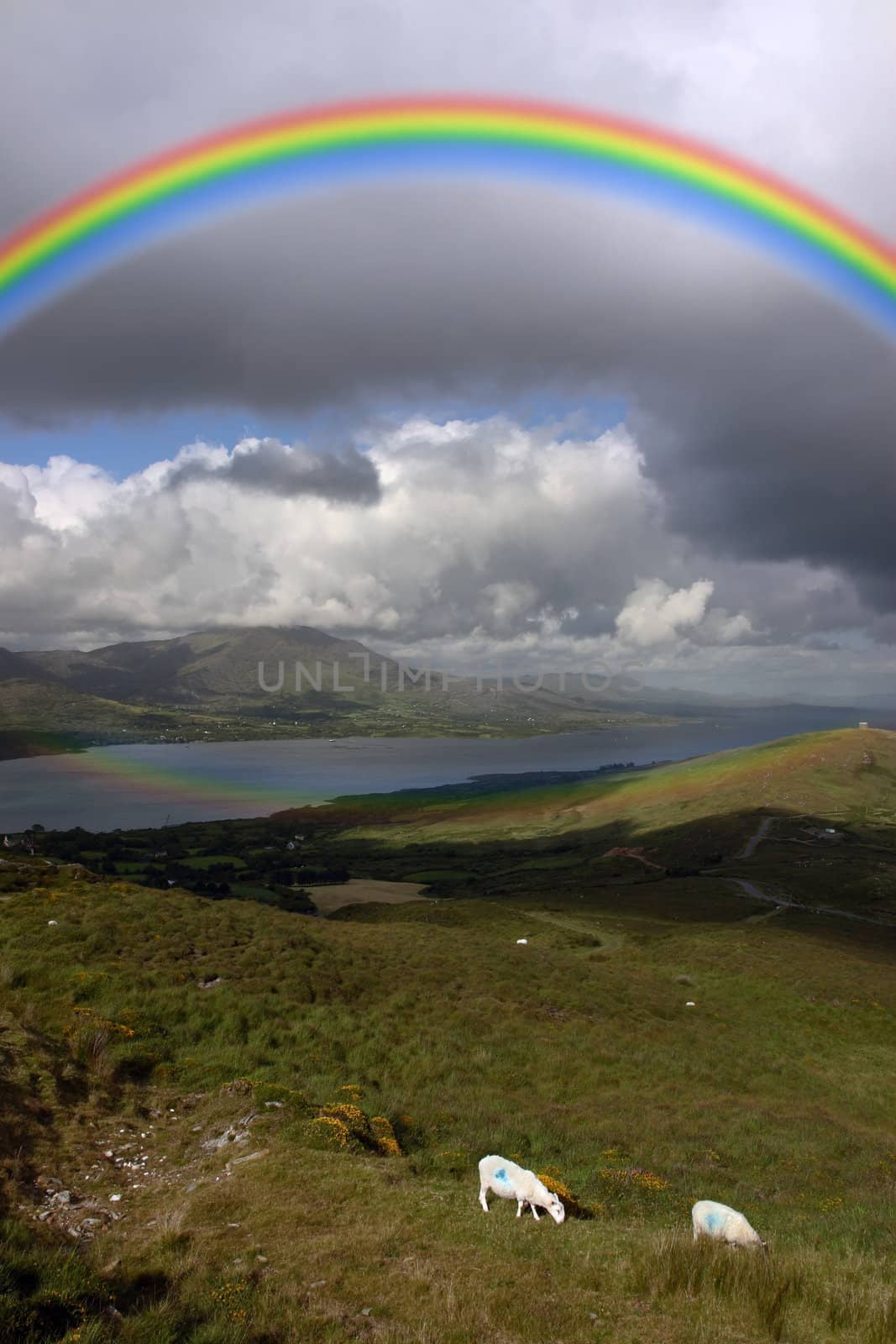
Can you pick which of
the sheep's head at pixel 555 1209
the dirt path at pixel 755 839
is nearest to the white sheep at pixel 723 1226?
the sheep's head at pixel 555 1209

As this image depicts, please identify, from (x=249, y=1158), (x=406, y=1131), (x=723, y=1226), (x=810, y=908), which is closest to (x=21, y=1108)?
(x=249, y=1158)

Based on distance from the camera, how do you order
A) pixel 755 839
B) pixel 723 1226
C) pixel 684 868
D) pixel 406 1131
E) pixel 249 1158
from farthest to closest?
pixel 755 839 → pixel 684 868 → pixel 406 1131 → pixel 249 1158 → pixel 723 1226

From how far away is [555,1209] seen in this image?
1155 cm

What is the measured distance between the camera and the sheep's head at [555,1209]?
11.4 meters

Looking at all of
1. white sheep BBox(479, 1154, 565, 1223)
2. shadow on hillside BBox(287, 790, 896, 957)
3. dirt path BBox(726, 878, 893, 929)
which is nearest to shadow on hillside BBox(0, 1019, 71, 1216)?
white sheep BBox(479, 1154, 565, 1223)

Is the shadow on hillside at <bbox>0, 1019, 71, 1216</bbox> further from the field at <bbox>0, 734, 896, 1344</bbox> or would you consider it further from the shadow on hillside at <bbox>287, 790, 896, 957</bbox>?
the shadow on hillside at <bbox>287, 790, 896, 957</bbox>

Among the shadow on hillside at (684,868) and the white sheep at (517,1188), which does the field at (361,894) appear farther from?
the white sheep at (517,1188)

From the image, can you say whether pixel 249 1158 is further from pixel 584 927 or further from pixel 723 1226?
pixel 584 927

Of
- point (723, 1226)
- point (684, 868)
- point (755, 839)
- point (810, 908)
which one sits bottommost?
point (684, 868)

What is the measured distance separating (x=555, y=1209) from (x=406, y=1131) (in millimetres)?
5733

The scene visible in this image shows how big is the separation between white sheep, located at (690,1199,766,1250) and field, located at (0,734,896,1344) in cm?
38

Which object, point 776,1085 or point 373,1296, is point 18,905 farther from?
point 776,1085

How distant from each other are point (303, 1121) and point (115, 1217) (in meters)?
4.58

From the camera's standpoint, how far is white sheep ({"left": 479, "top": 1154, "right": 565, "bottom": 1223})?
38.1 ft
